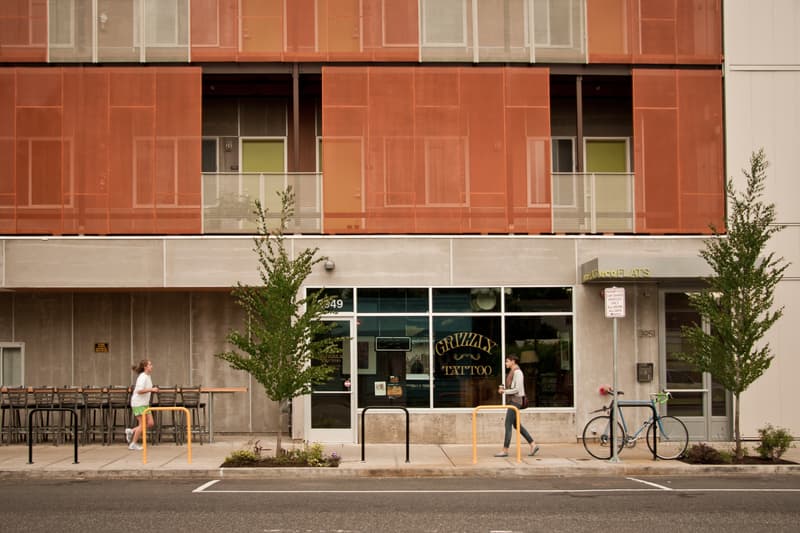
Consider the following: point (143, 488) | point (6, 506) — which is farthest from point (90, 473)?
point (6, 506)

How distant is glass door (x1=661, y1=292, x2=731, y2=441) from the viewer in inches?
691

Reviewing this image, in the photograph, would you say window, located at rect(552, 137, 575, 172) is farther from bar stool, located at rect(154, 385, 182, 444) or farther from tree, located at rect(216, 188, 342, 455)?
bar stool, located at rect(154, 385, 182, 444)

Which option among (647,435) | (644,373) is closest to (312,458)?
(647,435)

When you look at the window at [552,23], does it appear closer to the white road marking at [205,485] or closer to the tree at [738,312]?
the tree at [738,312]

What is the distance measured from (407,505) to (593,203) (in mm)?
9313

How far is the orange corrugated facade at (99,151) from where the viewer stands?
701 inches

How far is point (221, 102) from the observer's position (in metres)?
19.8

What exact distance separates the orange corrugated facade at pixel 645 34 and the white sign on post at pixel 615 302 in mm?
5979

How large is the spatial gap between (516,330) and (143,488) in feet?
26.8

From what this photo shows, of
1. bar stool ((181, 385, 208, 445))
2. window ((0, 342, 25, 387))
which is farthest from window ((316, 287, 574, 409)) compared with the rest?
window ((0, 342, 25, 387))

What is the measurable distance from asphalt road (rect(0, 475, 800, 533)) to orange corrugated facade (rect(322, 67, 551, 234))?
6.21 m

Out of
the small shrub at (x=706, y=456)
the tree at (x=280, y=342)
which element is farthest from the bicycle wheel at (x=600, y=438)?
the tree at (x=280, y=342)

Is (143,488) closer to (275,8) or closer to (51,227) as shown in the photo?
(51,227)

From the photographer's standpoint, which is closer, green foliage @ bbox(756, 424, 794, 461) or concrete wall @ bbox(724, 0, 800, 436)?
green foliage @ bbox(756, 424, 794, 461)
